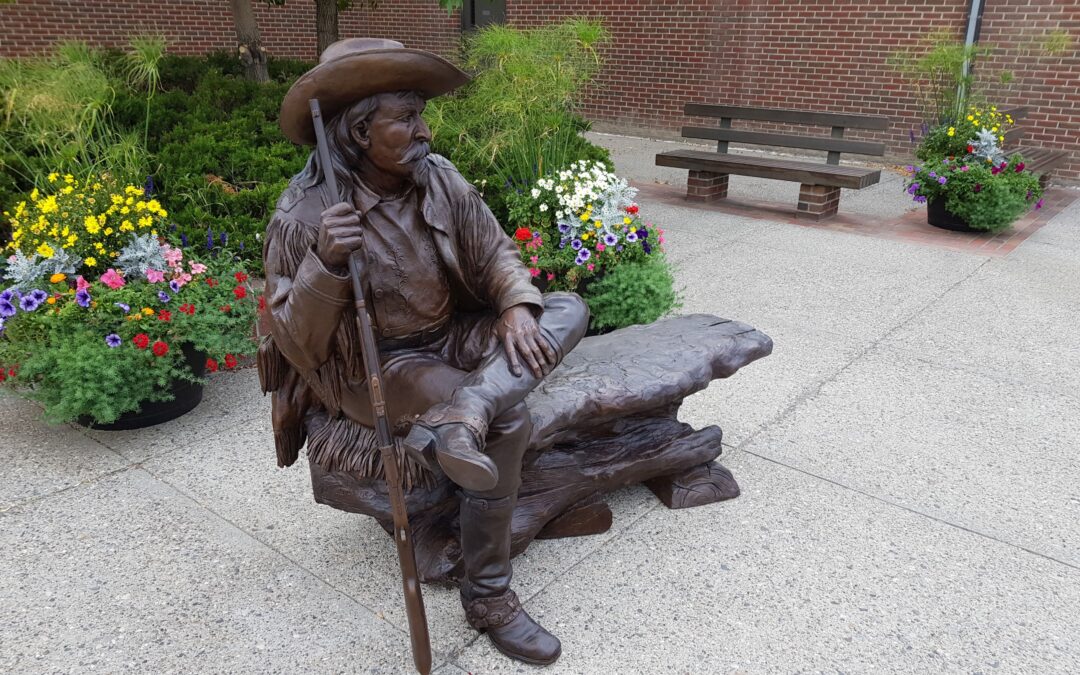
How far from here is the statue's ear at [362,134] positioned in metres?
2.22

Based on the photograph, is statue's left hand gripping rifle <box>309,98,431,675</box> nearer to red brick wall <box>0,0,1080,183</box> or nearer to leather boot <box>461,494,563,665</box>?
leather boot <box>461,494,563,665</box>

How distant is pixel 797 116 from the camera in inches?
333

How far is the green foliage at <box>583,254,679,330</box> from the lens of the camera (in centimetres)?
450

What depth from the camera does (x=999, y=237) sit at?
718cm

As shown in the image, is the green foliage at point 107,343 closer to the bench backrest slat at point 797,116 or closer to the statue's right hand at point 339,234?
the statue's right hand at point 339,234

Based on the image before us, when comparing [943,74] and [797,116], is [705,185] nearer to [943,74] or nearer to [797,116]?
[797,116]

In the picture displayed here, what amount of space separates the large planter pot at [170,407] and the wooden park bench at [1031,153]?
22.6ft

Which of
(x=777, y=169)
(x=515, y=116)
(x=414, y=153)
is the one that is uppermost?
(x=414, y=153)

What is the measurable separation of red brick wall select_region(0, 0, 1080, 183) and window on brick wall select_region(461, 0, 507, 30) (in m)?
Result: 0.35

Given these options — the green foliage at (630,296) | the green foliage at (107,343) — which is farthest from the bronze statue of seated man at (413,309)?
the green foliage at (630,296)

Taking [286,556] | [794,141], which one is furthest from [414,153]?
[794,141]

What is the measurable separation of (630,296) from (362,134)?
2481 millimetres

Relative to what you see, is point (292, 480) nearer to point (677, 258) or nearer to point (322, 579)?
point (322, 579)

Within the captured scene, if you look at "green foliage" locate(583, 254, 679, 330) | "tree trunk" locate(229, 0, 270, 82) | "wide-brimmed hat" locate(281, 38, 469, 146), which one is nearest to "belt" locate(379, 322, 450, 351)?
"wide-brimmed hat" locate(281, 38, 469, 146)
